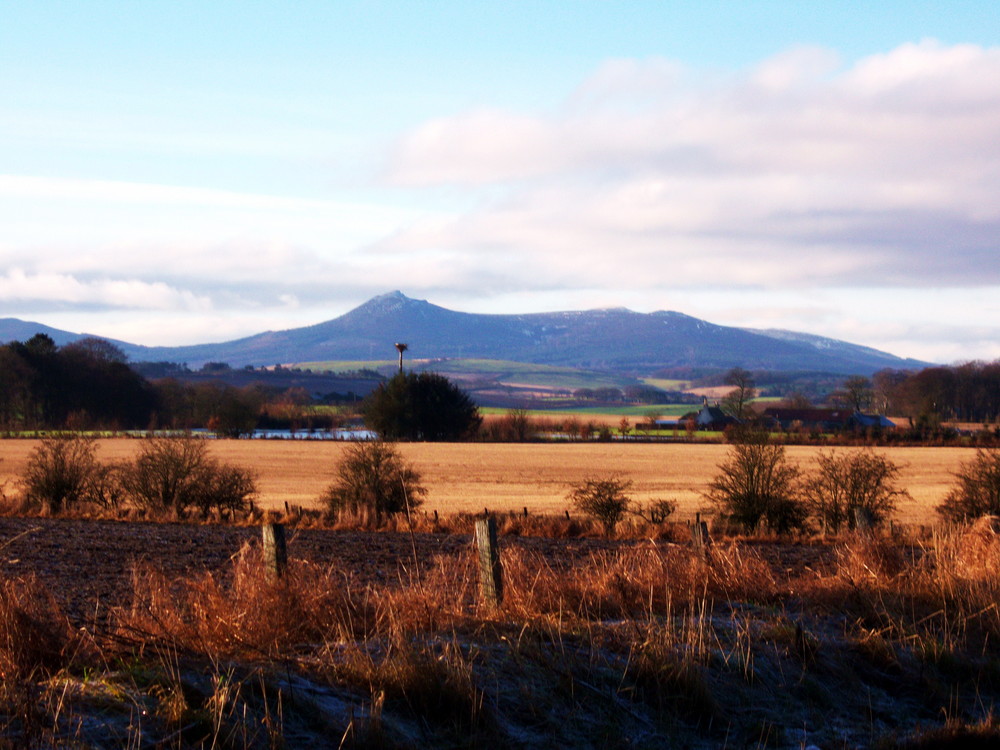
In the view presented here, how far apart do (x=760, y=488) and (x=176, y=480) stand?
55.2 feet

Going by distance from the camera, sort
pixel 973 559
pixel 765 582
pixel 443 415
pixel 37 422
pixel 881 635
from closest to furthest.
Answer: pixel 881 635 < pixel 765 582 < pixel 973 559 < pixel 443 415 < pixel 37 422

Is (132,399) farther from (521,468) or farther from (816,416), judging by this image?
(816,416)

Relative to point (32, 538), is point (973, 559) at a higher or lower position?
higher

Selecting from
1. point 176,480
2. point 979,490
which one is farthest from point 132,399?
point 979,490

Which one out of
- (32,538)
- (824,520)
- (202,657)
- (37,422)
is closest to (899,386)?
(37,422)

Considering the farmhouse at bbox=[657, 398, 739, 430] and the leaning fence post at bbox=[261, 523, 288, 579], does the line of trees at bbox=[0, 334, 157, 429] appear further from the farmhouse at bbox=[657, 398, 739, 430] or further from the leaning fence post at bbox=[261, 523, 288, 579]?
the leaning fence post at bbox=[261, 523, 288, 579]

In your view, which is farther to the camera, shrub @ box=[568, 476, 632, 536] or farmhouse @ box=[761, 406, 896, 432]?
farmhouse @ box=[761, 406, 896, 432]

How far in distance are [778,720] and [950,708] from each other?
138 centimetres

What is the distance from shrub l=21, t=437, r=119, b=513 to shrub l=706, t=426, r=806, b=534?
1839 centimetres

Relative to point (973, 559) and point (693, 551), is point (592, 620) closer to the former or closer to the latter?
point (693, 551)

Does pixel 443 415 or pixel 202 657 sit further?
pixel 443 415

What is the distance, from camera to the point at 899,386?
15038 centimetres

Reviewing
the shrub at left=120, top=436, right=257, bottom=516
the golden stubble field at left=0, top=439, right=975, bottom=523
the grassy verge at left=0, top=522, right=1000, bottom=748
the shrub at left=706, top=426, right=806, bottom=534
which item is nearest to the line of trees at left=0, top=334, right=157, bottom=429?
the golden stubble field at left=0, top=439, right=975, bottom=523

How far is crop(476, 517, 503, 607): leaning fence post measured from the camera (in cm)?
852
